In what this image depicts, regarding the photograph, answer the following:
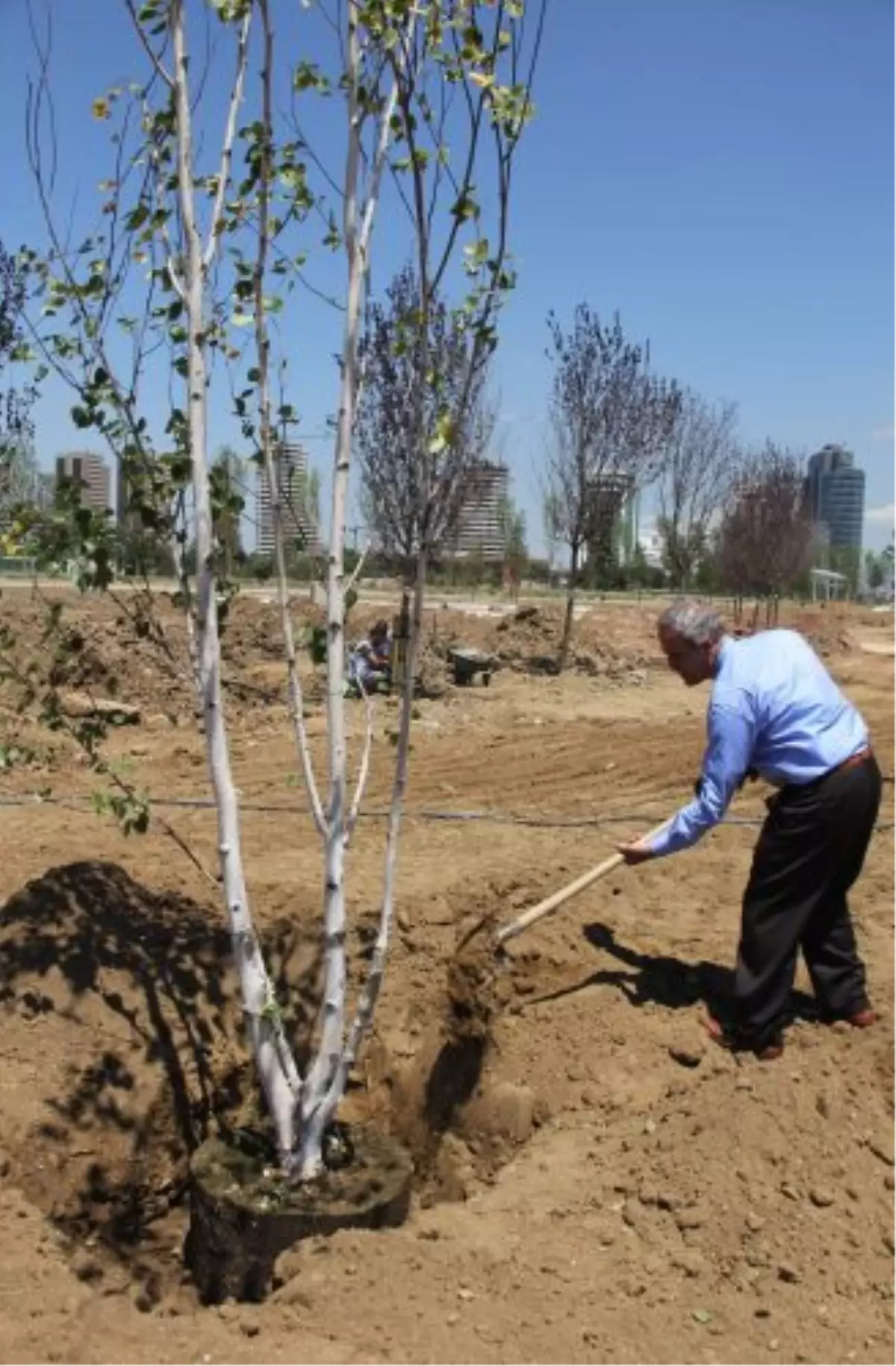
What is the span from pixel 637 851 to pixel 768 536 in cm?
2487

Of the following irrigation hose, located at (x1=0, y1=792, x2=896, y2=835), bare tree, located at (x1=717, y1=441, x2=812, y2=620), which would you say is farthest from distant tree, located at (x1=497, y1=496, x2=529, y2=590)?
Answer: irrigation hose, located at (x1=0, y1=792, x2=896, y2=835)

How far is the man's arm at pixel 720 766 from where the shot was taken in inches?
165

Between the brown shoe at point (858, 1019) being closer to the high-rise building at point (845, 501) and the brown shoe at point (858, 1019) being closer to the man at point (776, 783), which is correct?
the man at point (776, 783)

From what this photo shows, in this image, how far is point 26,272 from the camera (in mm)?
3898

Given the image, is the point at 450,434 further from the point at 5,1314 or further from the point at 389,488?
the point at 389,488

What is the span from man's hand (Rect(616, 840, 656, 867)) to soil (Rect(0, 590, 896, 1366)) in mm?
603

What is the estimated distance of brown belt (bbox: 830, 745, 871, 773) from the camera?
14.1ft

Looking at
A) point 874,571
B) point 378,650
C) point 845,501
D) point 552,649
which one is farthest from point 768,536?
point 845,501

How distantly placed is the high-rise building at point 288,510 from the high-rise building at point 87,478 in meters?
0.49

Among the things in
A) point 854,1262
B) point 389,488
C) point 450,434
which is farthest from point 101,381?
point 389,488

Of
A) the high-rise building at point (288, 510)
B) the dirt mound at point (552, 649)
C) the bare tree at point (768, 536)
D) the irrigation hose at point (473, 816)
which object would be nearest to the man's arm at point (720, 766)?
the high-rise building at point (288, 510)

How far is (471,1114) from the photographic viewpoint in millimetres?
4750

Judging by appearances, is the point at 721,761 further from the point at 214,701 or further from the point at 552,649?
the point at 552,649

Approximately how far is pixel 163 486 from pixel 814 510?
31859 millimetres
